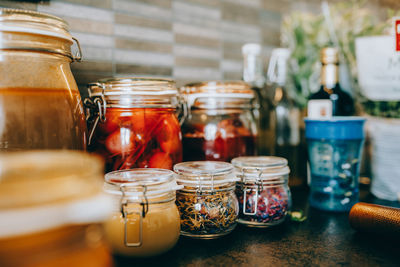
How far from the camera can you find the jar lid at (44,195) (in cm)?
25

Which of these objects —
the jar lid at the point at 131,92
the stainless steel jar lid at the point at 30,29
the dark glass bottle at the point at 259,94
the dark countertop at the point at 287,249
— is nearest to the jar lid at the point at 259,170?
the dark countertop at the point at 287,249

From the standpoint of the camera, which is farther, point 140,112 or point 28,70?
point 140,112

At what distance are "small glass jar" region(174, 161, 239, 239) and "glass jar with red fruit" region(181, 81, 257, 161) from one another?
0.53ft

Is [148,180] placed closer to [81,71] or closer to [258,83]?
[81,71]

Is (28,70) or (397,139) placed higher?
(28,70)

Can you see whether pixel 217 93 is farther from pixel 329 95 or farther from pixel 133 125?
pixel 329 95

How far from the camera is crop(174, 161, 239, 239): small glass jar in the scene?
1.88ft

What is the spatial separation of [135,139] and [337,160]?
53 cm

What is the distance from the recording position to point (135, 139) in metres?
0.62

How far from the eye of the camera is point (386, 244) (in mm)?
581

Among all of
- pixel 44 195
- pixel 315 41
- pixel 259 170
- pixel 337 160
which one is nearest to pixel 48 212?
pixel 44 195

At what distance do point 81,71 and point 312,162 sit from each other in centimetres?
68

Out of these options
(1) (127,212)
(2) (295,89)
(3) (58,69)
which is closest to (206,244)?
(1) (127,212)

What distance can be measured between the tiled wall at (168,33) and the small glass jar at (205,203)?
45cm
